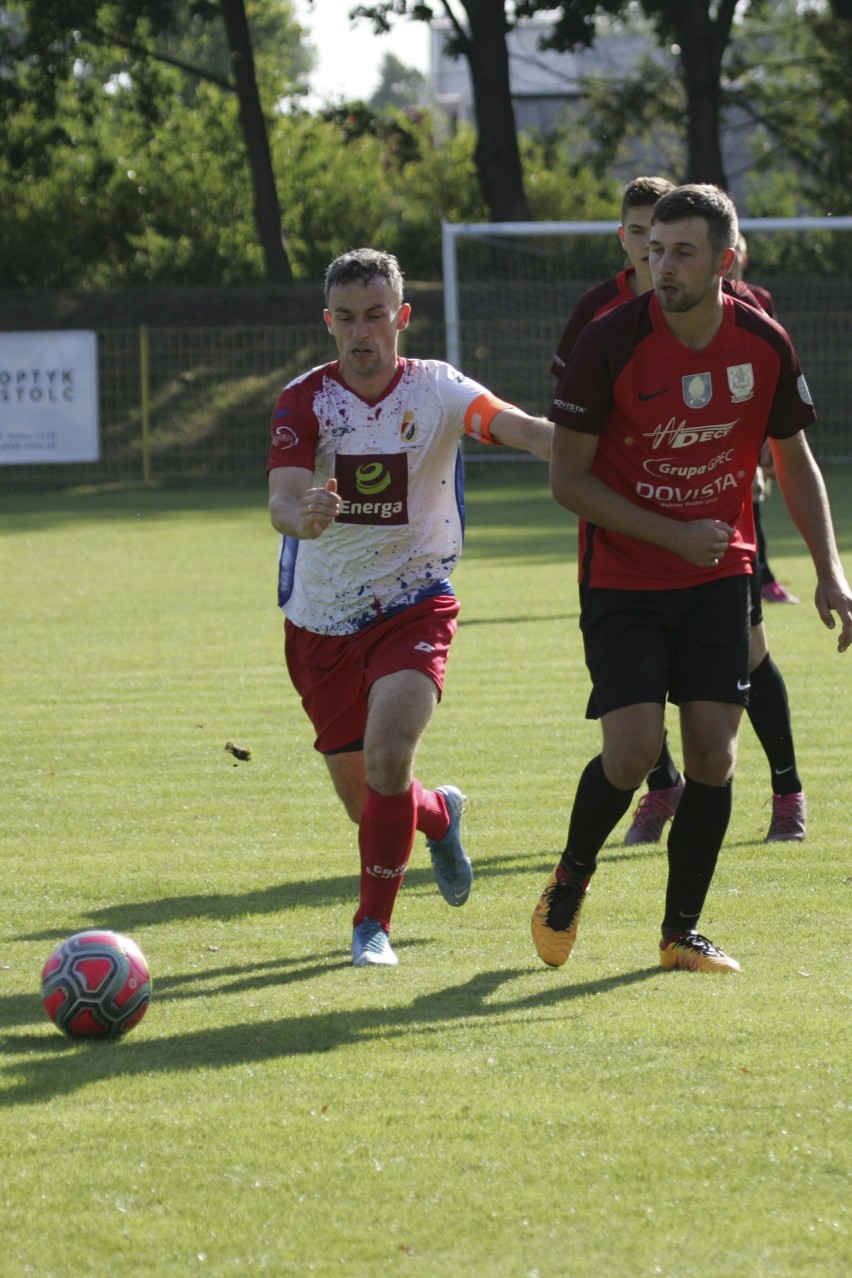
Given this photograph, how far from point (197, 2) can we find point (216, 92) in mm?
7961

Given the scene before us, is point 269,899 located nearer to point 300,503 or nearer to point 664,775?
point 300,503

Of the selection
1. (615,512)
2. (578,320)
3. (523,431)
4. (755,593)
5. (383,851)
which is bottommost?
(383,851)

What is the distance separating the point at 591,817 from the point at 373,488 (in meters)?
1.14

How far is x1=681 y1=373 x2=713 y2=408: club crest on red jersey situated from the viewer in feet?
15.1

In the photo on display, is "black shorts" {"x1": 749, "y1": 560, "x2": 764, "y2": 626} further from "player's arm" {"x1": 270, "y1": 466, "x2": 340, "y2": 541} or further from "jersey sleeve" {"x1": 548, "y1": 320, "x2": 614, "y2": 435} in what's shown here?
"player's arm" {"x1": 270, "y1": 466, "x2": 340, "y2": 541}

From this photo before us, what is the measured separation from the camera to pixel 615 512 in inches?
182

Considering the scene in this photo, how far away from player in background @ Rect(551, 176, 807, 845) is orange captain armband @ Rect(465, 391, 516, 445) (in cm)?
74

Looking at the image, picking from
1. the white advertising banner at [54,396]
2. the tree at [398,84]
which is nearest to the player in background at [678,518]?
the white advertising banner at [54,396]

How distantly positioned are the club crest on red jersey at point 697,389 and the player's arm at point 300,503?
0.93 meters

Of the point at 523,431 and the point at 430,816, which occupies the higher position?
the point at 523,431

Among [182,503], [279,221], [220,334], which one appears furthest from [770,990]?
[279,221]

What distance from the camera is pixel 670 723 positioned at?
9.09 meters

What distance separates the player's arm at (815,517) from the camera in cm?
489

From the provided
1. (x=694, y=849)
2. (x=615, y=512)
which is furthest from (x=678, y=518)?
(x=694, y=849)
